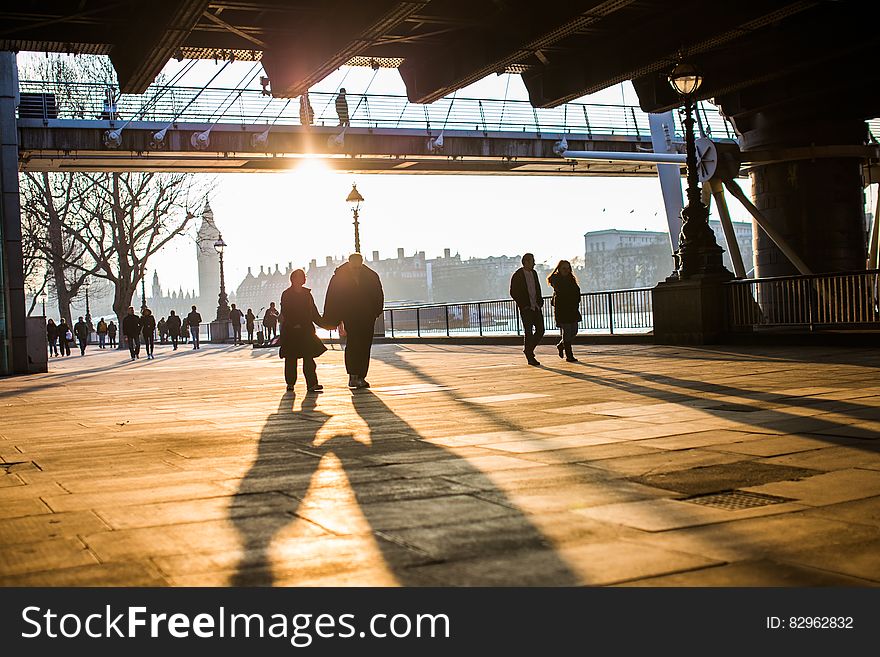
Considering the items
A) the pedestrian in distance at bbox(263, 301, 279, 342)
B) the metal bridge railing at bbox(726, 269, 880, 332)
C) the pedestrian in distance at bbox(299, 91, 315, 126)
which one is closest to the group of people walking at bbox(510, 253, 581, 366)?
the metal bridge railing at bbox(726, 269, 880, 332)

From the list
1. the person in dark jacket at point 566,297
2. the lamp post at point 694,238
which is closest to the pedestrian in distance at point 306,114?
the lamp post at point 694,238

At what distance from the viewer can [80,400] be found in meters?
13.0

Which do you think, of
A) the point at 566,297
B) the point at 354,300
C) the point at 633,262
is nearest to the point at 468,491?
the point at 354,300

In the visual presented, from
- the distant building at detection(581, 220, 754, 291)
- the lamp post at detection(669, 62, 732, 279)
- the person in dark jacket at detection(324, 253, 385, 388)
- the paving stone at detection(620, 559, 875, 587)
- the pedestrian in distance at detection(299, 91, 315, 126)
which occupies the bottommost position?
the paving stone at detection(620, 559, 875, 587)

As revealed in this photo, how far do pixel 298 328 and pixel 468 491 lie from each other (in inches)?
329

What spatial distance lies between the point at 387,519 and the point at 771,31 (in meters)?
17.9

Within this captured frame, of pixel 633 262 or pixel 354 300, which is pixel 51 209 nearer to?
pixel 354 300

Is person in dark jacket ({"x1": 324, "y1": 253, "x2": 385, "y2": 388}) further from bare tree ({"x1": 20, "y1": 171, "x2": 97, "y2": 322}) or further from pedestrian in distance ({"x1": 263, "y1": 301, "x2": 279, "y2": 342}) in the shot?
bare tree ({"x1": 20, "y1": 171, "x2": 97, "y2": 322})

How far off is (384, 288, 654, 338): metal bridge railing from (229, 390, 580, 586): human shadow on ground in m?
15.0

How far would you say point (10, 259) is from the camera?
21656mm

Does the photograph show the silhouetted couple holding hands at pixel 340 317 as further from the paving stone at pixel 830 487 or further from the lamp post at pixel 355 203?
the lamp post at pixel 355 203

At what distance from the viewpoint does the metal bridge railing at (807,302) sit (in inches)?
640

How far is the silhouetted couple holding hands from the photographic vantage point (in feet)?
40.2
